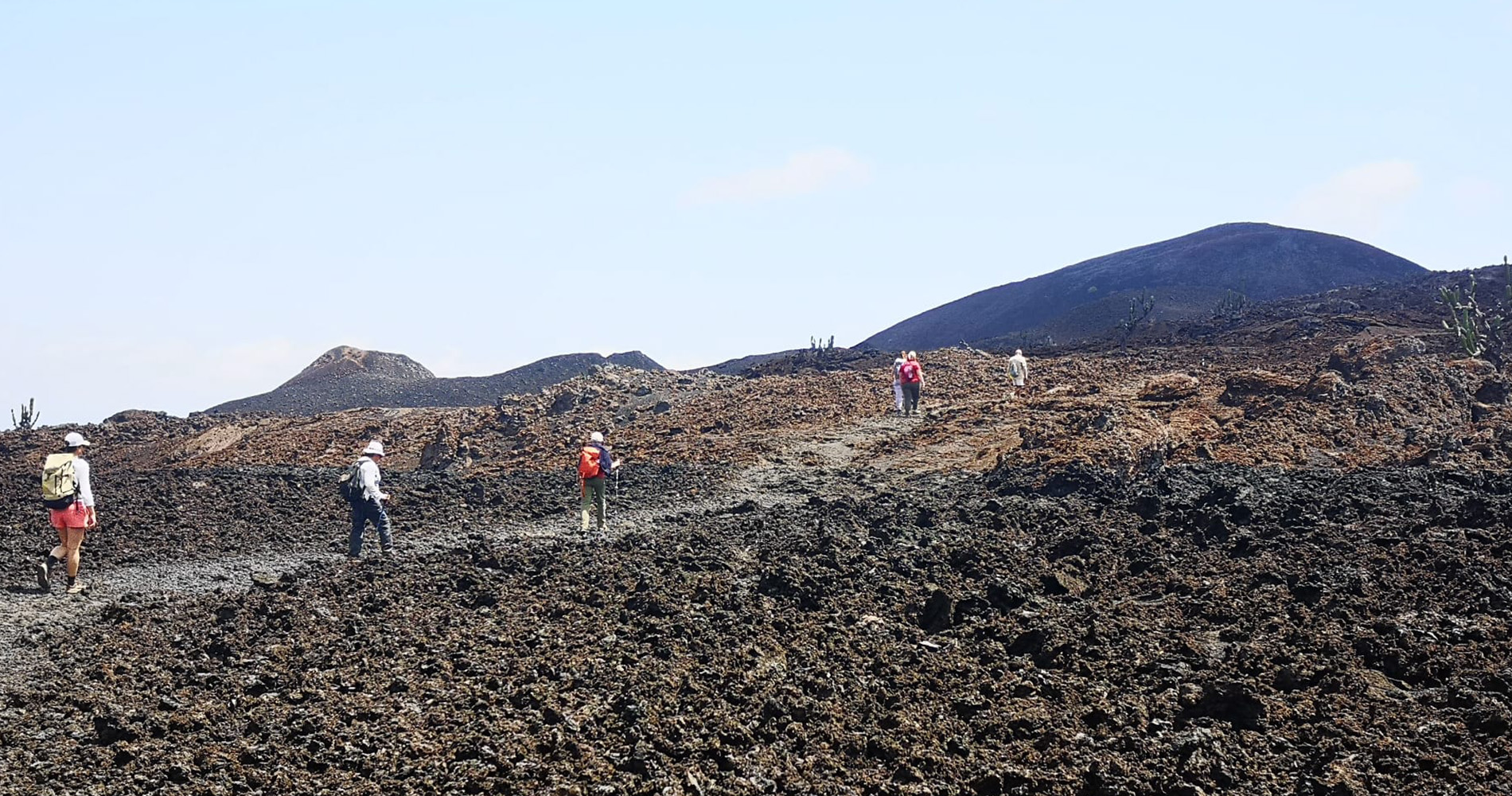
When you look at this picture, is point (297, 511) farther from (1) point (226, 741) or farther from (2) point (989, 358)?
→ (2) point (989, 358)

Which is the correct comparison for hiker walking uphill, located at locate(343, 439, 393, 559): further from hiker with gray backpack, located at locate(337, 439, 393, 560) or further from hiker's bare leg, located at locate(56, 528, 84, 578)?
hiker's bare leg, located at locate(56, 528, 84, 578)

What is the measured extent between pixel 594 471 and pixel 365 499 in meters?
2.83

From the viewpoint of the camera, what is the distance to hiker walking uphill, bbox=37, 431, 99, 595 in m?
12.0

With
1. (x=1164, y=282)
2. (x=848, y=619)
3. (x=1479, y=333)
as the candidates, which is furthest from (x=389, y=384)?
(x=848, y=619)

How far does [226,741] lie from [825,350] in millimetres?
30807

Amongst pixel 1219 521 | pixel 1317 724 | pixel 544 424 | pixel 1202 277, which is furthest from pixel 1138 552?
pixel 1202 277

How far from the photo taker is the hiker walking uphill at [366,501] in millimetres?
13523

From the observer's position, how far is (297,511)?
17328mm

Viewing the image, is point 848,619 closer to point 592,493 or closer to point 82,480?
point 592,493

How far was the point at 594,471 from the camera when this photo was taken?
1511cm

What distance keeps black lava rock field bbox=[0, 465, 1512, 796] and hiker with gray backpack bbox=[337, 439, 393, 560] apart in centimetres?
61

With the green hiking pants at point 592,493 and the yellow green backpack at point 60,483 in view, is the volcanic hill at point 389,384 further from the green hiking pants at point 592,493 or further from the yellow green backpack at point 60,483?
the yellow green backpack at point 60,483

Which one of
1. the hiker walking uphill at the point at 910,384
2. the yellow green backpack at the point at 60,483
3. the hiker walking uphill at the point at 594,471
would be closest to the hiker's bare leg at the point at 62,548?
the yellow green backpack at the point at 60,483

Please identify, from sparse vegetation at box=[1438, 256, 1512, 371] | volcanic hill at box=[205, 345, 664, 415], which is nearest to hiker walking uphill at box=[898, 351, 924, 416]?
sparse vegetation at box=[1438, 256, 1512, 371]
